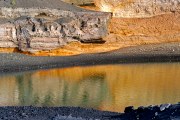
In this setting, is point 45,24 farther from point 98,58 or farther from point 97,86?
point 97,86

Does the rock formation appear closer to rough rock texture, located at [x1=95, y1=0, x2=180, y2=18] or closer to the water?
rough rock texture, located at [x1=95, y1=0, x2=180, y2=18]

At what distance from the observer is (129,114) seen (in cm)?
1509

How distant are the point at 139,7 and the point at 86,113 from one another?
2446 cm

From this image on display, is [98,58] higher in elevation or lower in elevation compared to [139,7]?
lower

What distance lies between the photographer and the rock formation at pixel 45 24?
3419 cm

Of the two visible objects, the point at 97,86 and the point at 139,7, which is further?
the point at 139,7

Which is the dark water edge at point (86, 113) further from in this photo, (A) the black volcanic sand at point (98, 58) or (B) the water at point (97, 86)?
(A) the black volcanic sand at point (98, 58)

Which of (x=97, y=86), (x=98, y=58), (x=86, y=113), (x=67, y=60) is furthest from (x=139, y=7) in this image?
(x=86, y=113)

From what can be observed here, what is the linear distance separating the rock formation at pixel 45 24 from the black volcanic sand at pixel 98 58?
3.64 feet

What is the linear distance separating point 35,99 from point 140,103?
454 cm

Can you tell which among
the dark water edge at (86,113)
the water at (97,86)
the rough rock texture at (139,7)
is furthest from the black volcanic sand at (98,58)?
the dark water edge at (86,113)

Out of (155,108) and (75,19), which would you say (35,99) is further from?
(75,19)

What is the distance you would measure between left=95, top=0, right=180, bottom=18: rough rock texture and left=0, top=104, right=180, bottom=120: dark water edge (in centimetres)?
2284

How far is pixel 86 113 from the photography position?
17.4 metres
